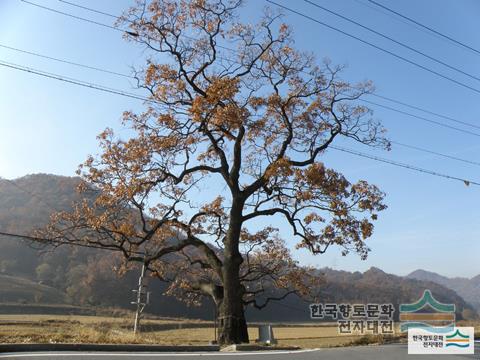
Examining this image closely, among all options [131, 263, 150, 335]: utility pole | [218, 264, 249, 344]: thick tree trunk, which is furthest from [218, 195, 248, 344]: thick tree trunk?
[131, 263, 150, 335]: utility pole

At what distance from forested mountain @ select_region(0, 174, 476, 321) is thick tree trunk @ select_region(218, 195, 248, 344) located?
167 feet

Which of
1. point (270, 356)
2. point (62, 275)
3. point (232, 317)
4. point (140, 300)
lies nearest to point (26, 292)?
point (62, 275)

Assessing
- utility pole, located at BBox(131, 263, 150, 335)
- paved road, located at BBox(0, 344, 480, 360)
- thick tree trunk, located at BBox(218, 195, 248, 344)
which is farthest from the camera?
utility pole, located at BBox(131, 263, 150, 335)

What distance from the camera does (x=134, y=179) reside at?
15.1 metres

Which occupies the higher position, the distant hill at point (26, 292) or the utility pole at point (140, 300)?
the utility pole at point (140, 300)

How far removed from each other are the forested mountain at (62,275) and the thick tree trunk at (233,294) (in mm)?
51017

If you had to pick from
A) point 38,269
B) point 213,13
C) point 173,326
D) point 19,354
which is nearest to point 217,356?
point 19,354

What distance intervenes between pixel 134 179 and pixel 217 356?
301 inches

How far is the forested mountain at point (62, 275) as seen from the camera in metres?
72.5

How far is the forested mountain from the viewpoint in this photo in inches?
2854

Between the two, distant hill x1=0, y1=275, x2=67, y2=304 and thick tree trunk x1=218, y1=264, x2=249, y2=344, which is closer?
thick tree trunk x1=218, y1=264, x2=249, y2=344

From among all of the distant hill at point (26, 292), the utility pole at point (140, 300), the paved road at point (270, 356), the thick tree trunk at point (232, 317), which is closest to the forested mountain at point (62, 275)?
the distant hill at point (26, 292)

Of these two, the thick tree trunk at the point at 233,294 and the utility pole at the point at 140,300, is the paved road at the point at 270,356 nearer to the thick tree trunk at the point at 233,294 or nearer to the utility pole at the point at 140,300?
the thick tree trunk at the point at 233,294

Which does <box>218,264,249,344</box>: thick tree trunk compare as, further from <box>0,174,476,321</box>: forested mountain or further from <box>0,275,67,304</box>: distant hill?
<box>0,275,67,304</box>: distant hill
